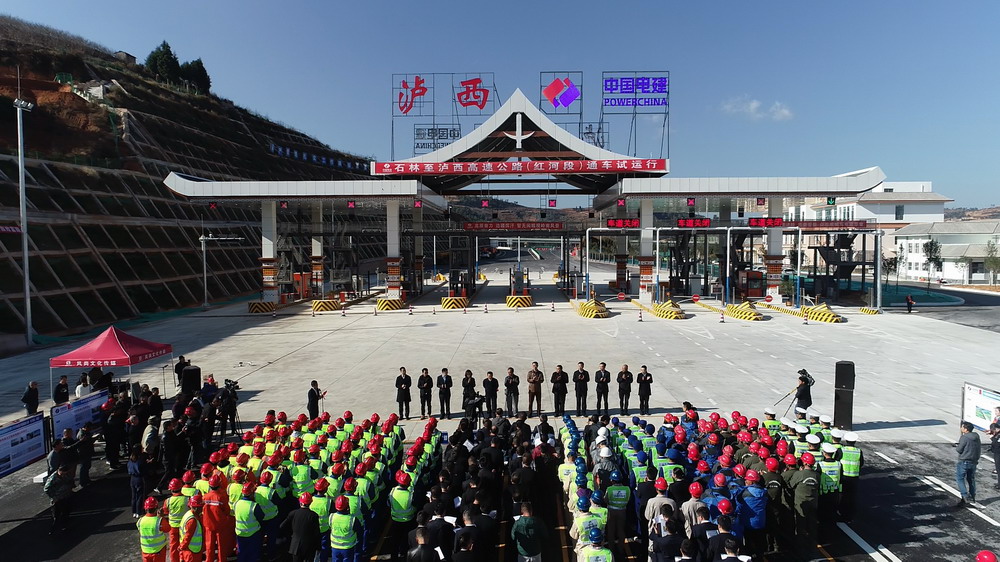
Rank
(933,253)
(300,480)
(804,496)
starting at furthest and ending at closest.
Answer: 1. (933,253)
2. (300,480)
3. (804,496)

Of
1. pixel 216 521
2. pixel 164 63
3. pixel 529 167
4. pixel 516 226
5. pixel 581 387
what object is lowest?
pixel 216 521

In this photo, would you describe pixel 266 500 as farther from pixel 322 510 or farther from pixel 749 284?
pixel 749 284

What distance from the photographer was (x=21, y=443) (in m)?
11.2

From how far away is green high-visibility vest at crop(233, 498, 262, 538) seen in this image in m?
7.59

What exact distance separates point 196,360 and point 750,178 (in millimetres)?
37219

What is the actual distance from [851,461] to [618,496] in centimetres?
418

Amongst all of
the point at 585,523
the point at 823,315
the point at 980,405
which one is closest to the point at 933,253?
the point at 823,315

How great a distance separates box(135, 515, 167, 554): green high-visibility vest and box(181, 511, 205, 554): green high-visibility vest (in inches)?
13.4

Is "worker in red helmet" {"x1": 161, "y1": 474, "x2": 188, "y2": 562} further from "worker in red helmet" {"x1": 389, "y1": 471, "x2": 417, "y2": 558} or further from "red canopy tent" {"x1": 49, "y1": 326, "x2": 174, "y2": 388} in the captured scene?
"red canopy tent" {"x1": 49, "y1": 326, "x2": 174, "y2": 388}

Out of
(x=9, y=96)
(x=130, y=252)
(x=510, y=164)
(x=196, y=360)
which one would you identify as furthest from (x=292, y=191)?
(x=9, y=96)

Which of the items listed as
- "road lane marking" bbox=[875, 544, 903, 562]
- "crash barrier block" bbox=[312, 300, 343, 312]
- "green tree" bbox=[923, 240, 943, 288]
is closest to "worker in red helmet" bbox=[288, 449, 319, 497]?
"road lane marking" bbox=[875, 544, 903, 562]

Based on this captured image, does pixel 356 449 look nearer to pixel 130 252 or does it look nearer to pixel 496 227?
pixel 496 227

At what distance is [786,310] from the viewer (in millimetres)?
36469

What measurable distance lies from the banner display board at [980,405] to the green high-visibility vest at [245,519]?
13.4 metres
